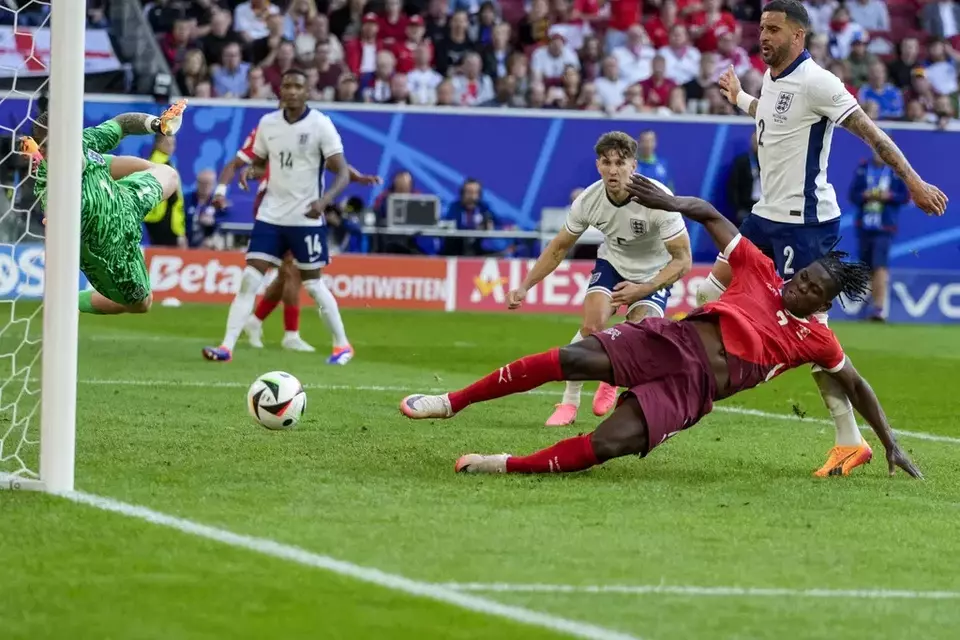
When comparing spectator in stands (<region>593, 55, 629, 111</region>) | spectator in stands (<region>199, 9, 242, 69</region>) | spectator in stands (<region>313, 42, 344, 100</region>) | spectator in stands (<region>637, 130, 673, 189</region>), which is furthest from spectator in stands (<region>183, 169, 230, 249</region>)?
spectator in stands (<region>593, 55, 629, 111</region>)

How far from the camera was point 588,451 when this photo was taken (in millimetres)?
7621

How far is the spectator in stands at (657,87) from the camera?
82.2ft

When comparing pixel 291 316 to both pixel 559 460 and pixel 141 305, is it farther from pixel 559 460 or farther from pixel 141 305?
pixel 559 460

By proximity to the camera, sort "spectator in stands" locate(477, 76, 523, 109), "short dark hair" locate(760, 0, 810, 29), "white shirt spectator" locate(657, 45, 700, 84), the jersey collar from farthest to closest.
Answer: "white shirt spectator" locate(657, 45, 700, 84) → "spectator in stands" locate(477, 76, 523, 109) → the jersey collar → "short dark hair" locate(760, 0, 810, 29)

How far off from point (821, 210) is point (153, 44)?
15883mm

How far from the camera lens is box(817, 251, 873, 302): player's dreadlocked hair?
25.7 feet

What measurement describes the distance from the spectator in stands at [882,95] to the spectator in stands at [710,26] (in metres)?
2.23

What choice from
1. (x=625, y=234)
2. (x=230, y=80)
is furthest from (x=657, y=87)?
(x=625, y=234)

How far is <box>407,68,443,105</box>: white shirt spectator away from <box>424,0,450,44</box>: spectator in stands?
0.85 m

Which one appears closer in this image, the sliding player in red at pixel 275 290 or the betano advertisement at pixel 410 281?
the sliding player in red at pixel 275 290

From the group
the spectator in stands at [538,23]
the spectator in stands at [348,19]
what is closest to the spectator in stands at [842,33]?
the spectator in stands at [538,23]

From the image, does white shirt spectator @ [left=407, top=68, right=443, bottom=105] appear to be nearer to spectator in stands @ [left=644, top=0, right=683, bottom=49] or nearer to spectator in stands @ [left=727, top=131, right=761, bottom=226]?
spectator in stands @ [left=644, top=0, right=683, bottom=49]

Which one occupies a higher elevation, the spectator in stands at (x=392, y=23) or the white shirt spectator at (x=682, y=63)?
the spectator in stands at (x=392, y=23)

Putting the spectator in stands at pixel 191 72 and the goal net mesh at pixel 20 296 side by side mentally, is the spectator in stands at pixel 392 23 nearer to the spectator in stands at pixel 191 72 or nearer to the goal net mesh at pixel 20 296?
the spectator in stands at pixel 191 72
